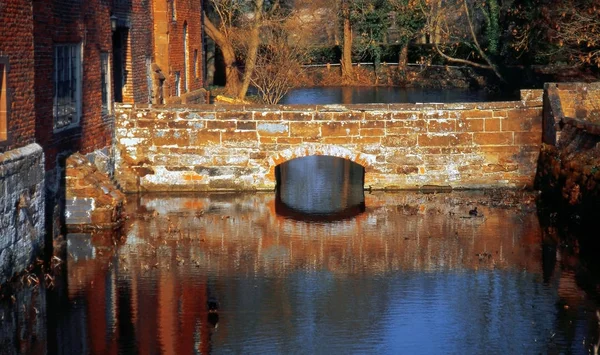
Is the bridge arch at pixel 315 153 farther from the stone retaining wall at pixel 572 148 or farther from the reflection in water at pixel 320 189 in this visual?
the stone retaining wall at pixel 572 148

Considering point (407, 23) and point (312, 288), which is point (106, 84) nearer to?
point (312, 288)

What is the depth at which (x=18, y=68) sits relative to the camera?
13.8 metres

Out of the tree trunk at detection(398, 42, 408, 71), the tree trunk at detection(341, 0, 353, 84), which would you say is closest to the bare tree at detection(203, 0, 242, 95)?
the tree trunk at detection(341, 0, 353, 84)

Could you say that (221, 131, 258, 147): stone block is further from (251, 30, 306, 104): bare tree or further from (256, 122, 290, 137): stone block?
(251, 30, 306, 104): bare tree

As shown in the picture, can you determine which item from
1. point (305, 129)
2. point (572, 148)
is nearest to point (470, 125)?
point (572, 148)

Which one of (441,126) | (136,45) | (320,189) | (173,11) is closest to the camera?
(441,126)

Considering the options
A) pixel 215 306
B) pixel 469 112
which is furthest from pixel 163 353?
pixel 469 112

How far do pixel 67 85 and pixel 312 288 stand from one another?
6995 mm

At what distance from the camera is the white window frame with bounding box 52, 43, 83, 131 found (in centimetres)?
1728

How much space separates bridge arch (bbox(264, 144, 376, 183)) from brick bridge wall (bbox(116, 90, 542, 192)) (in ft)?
0.07

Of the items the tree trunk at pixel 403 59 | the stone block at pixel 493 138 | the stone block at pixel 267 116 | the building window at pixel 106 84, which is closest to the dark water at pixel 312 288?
the stone block at pixel 493 138

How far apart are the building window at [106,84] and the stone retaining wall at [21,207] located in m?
6.30

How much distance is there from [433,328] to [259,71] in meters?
25.7

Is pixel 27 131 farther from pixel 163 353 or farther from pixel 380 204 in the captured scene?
pixel 380 204
